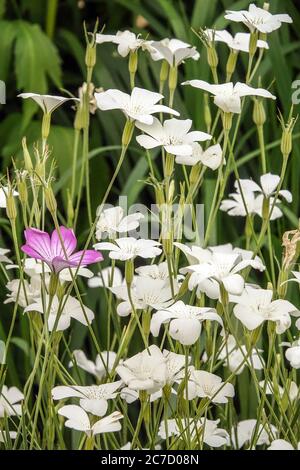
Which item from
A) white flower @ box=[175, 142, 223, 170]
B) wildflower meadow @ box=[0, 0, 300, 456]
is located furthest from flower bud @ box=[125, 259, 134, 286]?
white flower @ box=[175, 142, 223, 170]

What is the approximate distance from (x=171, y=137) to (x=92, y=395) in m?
0.20

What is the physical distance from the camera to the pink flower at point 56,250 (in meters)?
0.66

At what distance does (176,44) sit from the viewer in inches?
31.7

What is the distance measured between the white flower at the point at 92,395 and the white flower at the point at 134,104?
0.20 meters

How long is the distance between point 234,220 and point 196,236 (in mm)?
568

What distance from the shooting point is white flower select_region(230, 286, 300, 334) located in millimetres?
643

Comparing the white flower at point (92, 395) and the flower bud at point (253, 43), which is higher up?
the flower bud at point (253, 43)

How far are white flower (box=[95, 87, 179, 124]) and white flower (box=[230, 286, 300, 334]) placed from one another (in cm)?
14

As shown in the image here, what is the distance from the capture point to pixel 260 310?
0.67 metres

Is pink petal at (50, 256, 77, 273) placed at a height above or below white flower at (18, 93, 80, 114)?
below

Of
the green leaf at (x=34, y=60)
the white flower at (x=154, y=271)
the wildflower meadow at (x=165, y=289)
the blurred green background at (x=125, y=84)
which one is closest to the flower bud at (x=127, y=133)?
the wildflower meadow at (x=165, y=289)

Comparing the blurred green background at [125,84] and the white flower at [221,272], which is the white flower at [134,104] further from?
the blurred green background at [125,84]

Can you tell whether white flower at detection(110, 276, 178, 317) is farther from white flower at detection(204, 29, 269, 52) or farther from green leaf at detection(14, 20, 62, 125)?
green leaf at detection(14, 20, 62, 125)
